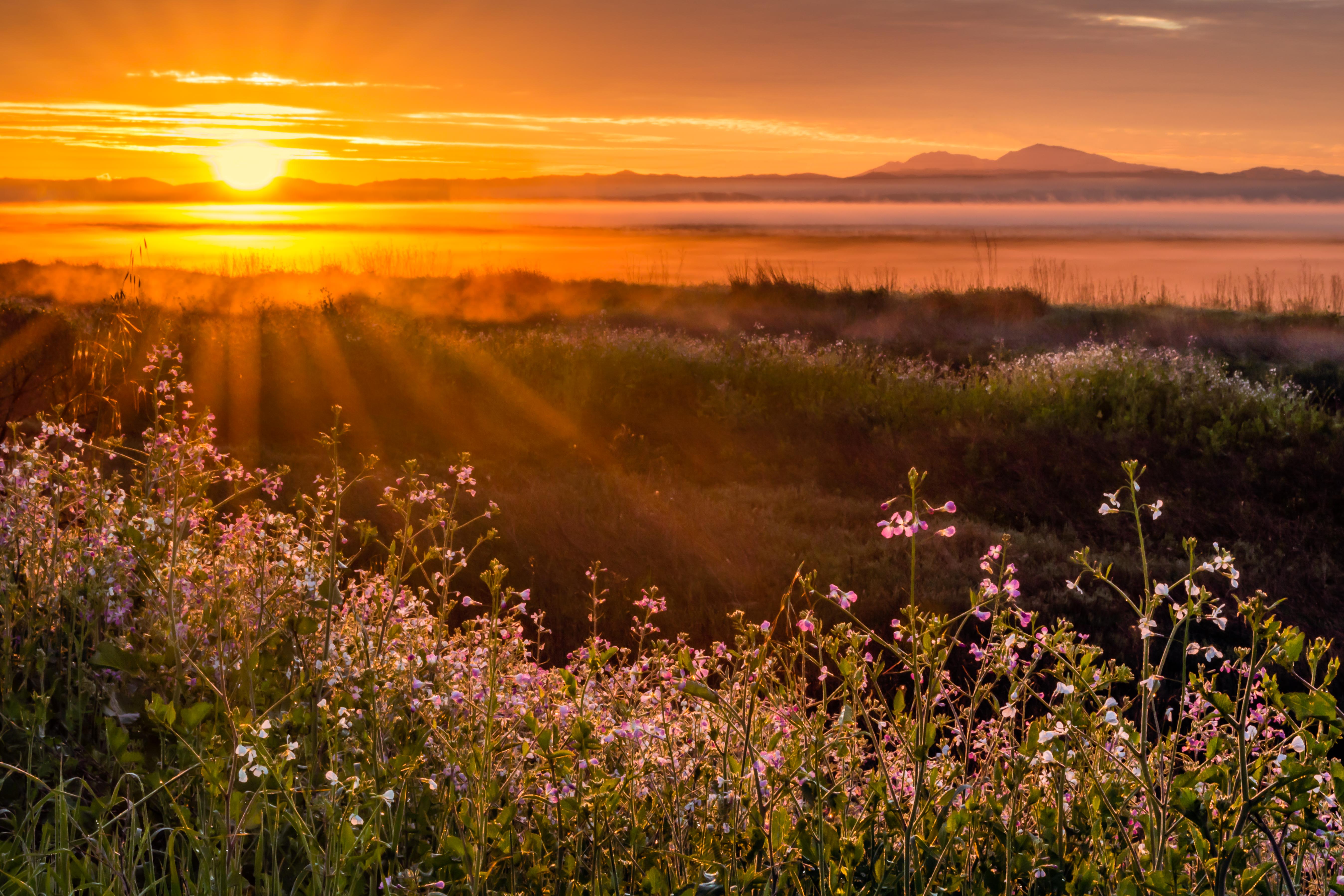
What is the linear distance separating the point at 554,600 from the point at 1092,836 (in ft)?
17.0

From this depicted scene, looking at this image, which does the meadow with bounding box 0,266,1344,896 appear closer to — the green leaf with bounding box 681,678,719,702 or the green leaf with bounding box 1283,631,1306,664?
the green leaf with bounding box 1283,631,1306,664

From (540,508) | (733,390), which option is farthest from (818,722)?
(733,390)

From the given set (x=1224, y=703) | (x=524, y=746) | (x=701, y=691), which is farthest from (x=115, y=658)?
(x=1224, y=703)

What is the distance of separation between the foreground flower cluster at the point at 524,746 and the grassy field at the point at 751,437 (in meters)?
2.12

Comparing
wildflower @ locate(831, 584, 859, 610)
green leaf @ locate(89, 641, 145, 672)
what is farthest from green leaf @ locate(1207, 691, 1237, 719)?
green leaf @ locate(89, 641, 145, 672)

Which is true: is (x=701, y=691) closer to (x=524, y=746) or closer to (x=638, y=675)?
(x=524, y=746)

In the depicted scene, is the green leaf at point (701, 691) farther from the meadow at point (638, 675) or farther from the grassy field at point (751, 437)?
the grassy field at point (751, 437)

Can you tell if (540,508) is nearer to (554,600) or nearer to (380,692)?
(554,600)

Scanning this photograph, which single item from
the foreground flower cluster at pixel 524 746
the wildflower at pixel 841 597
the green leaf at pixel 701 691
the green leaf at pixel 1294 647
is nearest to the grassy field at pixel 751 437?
the foreground flower cluster at pixel 524 746

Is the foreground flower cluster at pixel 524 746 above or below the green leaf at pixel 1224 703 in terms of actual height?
below

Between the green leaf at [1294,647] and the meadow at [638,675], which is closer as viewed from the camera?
the green leaf at [1294,647]

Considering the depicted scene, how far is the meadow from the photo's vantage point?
246 cm

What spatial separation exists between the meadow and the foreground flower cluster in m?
0.03

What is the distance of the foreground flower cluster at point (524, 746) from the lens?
2.35 metres
